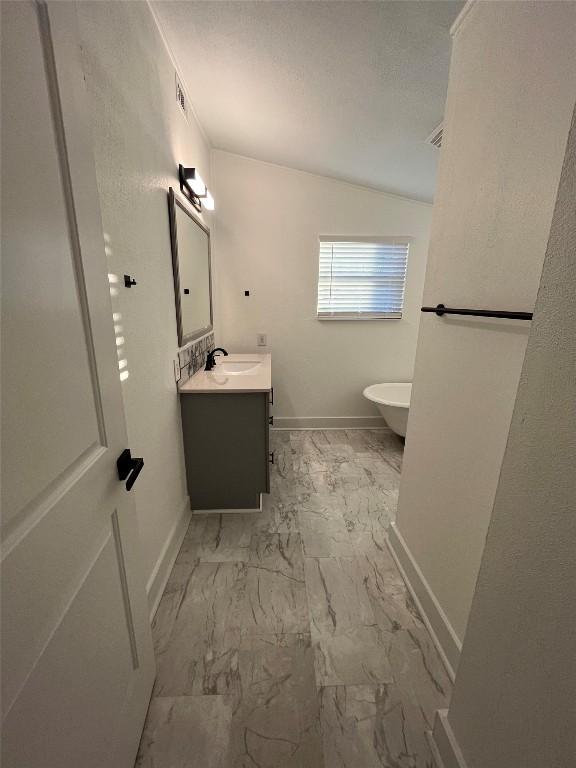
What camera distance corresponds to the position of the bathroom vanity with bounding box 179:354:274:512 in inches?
70.6

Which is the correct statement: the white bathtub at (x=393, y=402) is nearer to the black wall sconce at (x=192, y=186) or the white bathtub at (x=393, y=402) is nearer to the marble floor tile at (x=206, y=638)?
the marble floor tile at (x=206, y=638)

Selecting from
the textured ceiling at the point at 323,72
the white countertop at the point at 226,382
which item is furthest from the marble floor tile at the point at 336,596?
the textured ceiling at the point at 323,72

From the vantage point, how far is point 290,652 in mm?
1210

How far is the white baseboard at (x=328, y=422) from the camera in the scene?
334 cm

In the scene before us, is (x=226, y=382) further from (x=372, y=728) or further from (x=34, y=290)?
(x=372, y=728)

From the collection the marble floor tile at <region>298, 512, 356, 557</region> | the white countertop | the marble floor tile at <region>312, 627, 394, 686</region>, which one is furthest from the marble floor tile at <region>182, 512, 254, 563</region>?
the white countertop

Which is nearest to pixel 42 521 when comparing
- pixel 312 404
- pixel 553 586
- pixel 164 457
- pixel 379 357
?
pixel 553 586

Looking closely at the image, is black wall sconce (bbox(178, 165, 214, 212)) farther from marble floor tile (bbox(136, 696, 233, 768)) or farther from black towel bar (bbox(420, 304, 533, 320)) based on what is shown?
marble floor tile (bbox(136, 696, 233, 768))

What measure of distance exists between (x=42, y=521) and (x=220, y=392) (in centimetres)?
126

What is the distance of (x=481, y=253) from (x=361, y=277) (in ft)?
6.88

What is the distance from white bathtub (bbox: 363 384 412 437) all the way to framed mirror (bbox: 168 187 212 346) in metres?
1.70

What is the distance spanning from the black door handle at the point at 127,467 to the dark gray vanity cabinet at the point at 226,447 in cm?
95

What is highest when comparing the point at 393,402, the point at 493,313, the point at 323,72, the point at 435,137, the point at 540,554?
the point at 323,72

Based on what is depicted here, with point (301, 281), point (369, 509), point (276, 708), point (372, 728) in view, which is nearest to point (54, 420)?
point (276, 708)
